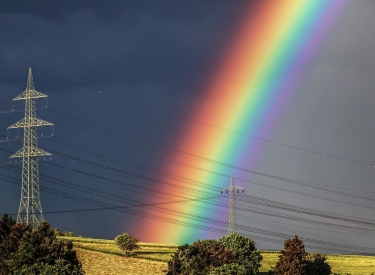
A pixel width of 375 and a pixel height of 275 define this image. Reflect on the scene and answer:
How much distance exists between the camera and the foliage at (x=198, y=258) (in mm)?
143000

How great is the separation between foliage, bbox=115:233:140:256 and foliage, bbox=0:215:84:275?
42976mm

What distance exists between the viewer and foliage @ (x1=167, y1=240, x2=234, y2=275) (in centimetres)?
14300

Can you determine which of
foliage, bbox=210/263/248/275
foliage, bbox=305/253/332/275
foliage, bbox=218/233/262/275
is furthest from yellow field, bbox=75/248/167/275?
foliage, bbox=305/253/332/275

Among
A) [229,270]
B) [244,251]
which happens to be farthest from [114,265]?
[229,270]

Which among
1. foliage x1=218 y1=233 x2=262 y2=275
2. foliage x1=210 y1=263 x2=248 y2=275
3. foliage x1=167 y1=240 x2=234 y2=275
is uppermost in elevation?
foliage x1=218 y1=233 x2=262 y2=275

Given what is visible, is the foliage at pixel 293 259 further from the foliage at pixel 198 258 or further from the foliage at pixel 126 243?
the foliage at pixel 126 243

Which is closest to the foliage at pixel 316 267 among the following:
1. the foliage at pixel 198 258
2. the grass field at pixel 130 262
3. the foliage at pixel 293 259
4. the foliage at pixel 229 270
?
the foliage at pixel 293 259

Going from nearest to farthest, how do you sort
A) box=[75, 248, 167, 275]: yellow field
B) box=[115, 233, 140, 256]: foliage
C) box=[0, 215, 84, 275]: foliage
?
1. box=[0, 215, 84, 275]: foliage
2. box=[75, 248, 167, 275]: yellow field
3. box=[115, 233, 140, 256]: foliage

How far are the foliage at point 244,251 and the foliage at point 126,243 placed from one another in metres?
25.0

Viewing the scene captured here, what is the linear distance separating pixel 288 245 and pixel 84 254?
51.0 metres

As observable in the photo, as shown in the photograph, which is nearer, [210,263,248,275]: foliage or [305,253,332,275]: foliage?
[210,263,248,275]: foliage

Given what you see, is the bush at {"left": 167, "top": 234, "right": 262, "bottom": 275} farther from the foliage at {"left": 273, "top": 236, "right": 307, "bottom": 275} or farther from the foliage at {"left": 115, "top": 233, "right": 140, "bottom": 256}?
the foliage at {"left": 115, "top": 233, "right": 140, "bottom": 256}

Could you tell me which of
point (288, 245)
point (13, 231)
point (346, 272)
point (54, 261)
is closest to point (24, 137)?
point (13, 231)

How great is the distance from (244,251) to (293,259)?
43.6 feet
